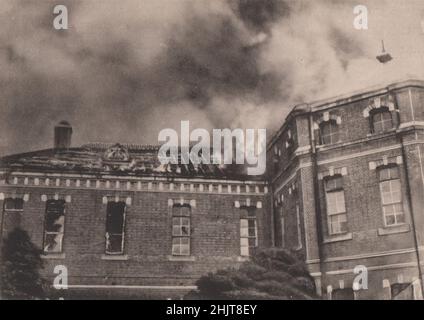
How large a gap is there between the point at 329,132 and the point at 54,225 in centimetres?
875

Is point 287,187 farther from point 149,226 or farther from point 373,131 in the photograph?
point 149,226

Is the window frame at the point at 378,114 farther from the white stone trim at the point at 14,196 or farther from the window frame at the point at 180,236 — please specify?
the white stone trim at the point at 14,196

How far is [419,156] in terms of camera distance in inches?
636

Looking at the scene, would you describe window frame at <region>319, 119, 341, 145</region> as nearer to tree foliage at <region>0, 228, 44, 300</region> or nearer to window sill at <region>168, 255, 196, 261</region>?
window sill at <region>168, 255, 196, 261</region>

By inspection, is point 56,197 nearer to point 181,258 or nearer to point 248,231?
point 181,258

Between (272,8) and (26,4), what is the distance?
6512 millimetres

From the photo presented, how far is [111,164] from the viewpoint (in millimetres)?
18062

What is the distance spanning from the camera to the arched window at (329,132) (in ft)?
58.9

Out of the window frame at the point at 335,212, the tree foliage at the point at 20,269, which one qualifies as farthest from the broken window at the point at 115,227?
the window frame at the point at 335,212

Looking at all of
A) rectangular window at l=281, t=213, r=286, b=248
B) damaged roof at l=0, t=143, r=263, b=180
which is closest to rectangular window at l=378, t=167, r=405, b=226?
rectangular window at l=281, t=213, r=286, b=248

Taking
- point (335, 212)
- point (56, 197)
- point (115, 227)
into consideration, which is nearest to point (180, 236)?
point (115, 227)
